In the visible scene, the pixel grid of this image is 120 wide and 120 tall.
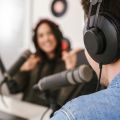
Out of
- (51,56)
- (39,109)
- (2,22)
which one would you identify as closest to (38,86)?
(39,109)

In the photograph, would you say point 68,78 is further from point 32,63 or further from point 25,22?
point 25,22

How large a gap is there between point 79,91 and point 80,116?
0.92 m

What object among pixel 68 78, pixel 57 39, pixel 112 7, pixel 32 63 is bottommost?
pixel 32 63

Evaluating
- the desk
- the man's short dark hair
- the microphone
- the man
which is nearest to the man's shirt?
the man

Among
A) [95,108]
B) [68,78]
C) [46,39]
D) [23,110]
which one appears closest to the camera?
[95,108]

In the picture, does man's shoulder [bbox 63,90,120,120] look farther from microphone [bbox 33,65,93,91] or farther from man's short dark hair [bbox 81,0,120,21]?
microphone [bbox 33,65,93,91]

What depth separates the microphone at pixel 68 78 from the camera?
954mm

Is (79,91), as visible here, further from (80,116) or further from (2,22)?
(2,22)

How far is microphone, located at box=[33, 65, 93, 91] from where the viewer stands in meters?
0.95

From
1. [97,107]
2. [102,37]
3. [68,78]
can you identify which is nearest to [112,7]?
[102,37]

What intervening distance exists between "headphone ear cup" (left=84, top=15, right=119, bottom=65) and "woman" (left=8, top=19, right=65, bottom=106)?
1197mm

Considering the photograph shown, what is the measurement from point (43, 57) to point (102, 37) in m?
1.34

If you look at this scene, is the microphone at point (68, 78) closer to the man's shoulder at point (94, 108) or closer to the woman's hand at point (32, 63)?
the man's shoulder at point (94, 108)

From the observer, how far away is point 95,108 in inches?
19.8
